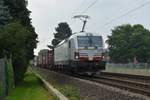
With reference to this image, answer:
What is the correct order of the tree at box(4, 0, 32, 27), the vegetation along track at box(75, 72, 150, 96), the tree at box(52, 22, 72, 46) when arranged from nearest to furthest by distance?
the vegetation along track at box(75, 72, 150, 96), the tree at box(4, 0, 32, 27), the tree at box(52, 22, 72, 46)

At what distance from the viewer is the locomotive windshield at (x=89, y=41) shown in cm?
3962

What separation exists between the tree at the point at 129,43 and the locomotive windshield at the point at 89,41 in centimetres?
7669

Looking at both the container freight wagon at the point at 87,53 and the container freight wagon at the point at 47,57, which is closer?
the container freight wagon at the point at 87,53

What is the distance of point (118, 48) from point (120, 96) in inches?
4286

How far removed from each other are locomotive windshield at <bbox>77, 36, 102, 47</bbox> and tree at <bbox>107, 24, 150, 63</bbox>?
252 feet

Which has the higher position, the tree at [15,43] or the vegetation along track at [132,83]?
the tree at [15,43]

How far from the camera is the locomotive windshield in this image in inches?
1560

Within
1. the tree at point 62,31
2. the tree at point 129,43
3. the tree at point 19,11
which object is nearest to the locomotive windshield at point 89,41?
the tree at point 19,11

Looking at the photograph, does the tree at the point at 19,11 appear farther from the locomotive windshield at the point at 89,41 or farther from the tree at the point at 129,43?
the tree at the point at 129,43

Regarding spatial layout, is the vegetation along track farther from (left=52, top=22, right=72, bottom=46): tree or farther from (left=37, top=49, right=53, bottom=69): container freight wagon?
(left=52, top=22, right=72, bottom=46): tree

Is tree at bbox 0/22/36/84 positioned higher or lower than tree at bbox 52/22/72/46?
lower

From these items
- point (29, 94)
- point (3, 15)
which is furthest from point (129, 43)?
point (29, 94)

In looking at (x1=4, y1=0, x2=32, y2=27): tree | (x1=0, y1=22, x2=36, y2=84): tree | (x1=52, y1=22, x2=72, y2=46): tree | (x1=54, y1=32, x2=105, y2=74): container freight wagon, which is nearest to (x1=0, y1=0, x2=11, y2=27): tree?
(x1=0, y1=22, x2=36, y2=84): tree

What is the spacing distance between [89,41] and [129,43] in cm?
8701
